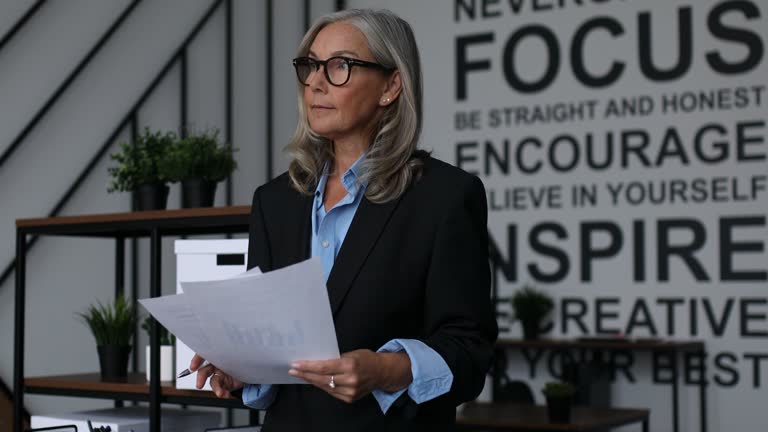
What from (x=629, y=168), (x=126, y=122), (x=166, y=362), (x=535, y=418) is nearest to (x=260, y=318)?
(x=166, y=362)

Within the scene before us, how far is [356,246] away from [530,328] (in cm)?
506

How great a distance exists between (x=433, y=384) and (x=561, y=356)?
5.30m

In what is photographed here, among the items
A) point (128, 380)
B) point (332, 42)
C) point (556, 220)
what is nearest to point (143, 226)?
point (128, 380)

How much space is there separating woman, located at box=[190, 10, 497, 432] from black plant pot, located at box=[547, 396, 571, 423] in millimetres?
2858

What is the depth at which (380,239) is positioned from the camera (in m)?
1.52

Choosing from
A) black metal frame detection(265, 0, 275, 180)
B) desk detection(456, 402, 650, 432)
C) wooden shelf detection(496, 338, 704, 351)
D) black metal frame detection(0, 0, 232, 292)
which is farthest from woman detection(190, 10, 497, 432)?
black metal frame detection(265, 0, 275, 180)

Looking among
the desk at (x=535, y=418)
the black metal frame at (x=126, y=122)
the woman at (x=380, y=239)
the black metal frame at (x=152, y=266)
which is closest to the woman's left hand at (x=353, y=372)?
the woman at (x=380, y=239)

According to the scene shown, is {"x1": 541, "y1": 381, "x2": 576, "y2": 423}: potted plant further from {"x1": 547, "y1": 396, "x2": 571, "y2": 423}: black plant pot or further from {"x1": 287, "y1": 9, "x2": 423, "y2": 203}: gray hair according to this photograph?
{"x1": 287, "y1": 9, "x2": 423, "y2": 203}: gray hair

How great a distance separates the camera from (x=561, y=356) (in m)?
6.59

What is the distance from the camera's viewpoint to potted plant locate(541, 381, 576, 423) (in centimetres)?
433

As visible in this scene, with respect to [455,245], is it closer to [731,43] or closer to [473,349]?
[473,349]

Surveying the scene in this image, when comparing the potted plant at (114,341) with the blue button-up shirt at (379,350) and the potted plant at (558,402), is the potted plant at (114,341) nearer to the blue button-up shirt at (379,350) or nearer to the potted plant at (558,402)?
the blue button-up shirt at (379,350)

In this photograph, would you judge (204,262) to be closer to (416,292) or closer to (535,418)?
(416,292)

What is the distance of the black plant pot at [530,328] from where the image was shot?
645 cm
